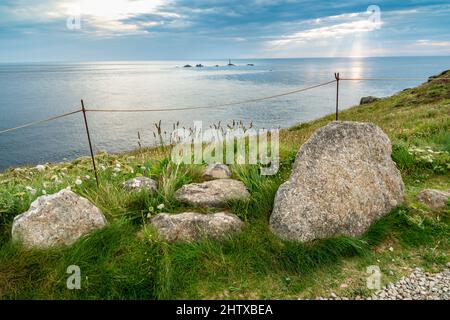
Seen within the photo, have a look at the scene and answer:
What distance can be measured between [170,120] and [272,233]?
136 ft

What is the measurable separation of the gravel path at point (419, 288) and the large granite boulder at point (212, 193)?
291 centimetres

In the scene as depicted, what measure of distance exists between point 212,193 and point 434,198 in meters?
4.59

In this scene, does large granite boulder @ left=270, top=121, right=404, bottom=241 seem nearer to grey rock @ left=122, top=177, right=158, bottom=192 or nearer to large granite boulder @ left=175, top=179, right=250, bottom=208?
large granite boulder @ left=175, top=179, right=250, bottom=208

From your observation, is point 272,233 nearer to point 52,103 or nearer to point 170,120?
point 170,120

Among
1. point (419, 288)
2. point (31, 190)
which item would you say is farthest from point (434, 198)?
point (31, 190)

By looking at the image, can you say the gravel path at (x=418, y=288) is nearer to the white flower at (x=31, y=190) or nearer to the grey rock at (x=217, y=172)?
the grey rock at (x=217, y=172)

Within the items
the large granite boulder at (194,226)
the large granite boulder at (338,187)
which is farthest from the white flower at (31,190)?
the large granite boulder at (338,187)

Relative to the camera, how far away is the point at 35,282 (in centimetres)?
468

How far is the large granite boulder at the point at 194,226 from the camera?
5.62 metres

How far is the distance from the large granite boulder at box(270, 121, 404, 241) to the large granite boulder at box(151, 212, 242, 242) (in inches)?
30.8

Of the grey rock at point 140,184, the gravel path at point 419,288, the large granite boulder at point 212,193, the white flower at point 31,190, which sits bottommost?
the gravel path at point 419,288

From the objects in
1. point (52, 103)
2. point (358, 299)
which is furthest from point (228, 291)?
point (52, 103)

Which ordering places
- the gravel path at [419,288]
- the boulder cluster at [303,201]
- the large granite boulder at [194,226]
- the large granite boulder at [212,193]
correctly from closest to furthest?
1. the gravel path at [419,288]
2. the boulder cluster at [303,201]
3. the large granite boulder at [194,226]
4. the large granite boulder at [212,193]

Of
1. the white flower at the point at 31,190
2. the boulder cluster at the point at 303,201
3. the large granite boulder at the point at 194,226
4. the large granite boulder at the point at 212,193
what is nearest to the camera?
the boulder cluster at the point at 303,201
